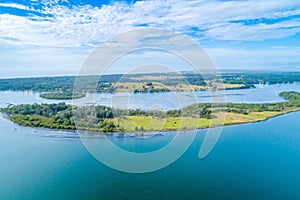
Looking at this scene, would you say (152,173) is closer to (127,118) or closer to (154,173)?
(154,173)

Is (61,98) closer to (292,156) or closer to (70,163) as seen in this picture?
(70,163)

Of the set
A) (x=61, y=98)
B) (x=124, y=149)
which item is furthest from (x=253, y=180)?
(x=61, y=98)

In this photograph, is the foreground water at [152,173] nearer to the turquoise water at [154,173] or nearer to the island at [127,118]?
the turquoise water at [154,173]

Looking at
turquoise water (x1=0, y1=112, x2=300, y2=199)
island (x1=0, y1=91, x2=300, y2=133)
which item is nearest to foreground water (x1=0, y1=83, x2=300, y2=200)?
turquoise water (x1=0, y1=112, x2=300, y2=199)

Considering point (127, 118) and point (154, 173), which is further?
point (127, 118)

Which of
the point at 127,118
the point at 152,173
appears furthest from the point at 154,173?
the point at 127,118

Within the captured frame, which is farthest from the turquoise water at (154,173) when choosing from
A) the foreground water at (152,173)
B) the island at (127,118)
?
the island at (127,118)
